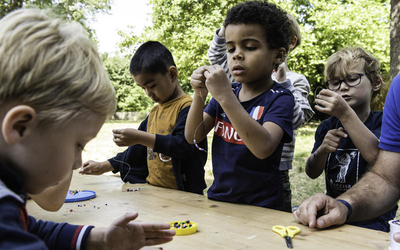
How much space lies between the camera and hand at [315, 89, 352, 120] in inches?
69.6

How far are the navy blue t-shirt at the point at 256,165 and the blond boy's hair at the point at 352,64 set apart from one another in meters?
0.54

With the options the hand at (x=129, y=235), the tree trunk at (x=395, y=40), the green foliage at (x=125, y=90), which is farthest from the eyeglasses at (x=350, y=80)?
the green foliage at (x=125, y=90)

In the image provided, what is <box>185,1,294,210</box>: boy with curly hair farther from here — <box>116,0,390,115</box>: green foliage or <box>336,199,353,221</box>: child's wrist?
<box>116,0,390,115</box>: green foliage

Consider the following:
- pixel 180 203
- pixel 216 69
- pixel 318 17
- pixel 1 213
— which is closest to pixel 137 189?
pixel 180 203

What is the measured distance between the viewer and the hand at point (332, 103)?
1.77 m

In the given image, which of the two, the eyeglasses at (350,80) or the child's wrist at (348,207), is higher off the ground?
the eyeglasses at (350,80)

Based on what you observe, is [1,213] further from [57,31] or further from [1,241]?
[57,31]

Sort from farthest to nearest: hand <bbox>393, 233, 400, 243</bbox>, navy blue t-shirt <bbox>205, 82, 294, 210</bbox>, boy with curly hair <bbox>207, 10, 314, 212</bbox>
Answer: boy with curly hair <bbox>207, 10, 314, 212</bbox>, navy blue t-shirt <bbox>205, 82, 294, 210</bbox>, hand <bbox>393, 233, 400, 243</bbox>

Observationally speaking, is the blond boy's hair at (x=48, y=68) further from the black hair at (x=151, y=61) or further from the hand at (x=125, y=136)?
the black hair at (x=151, y=61)

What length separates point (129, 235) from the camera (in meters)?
1.07

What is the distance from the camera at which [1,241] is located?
1.94 ft

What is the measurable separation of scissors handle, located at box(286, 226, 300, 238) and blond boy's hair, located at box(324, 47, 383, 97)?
1237mm

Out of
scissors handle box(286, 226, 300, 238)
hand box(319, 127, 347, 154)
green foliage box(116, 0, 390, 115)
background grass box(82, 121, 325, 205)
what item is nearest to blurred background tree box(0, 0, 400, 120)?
green foliage box(116, 0, 390, 115)

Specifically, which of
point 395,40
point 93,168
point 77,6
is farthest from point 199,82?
point 77,6
